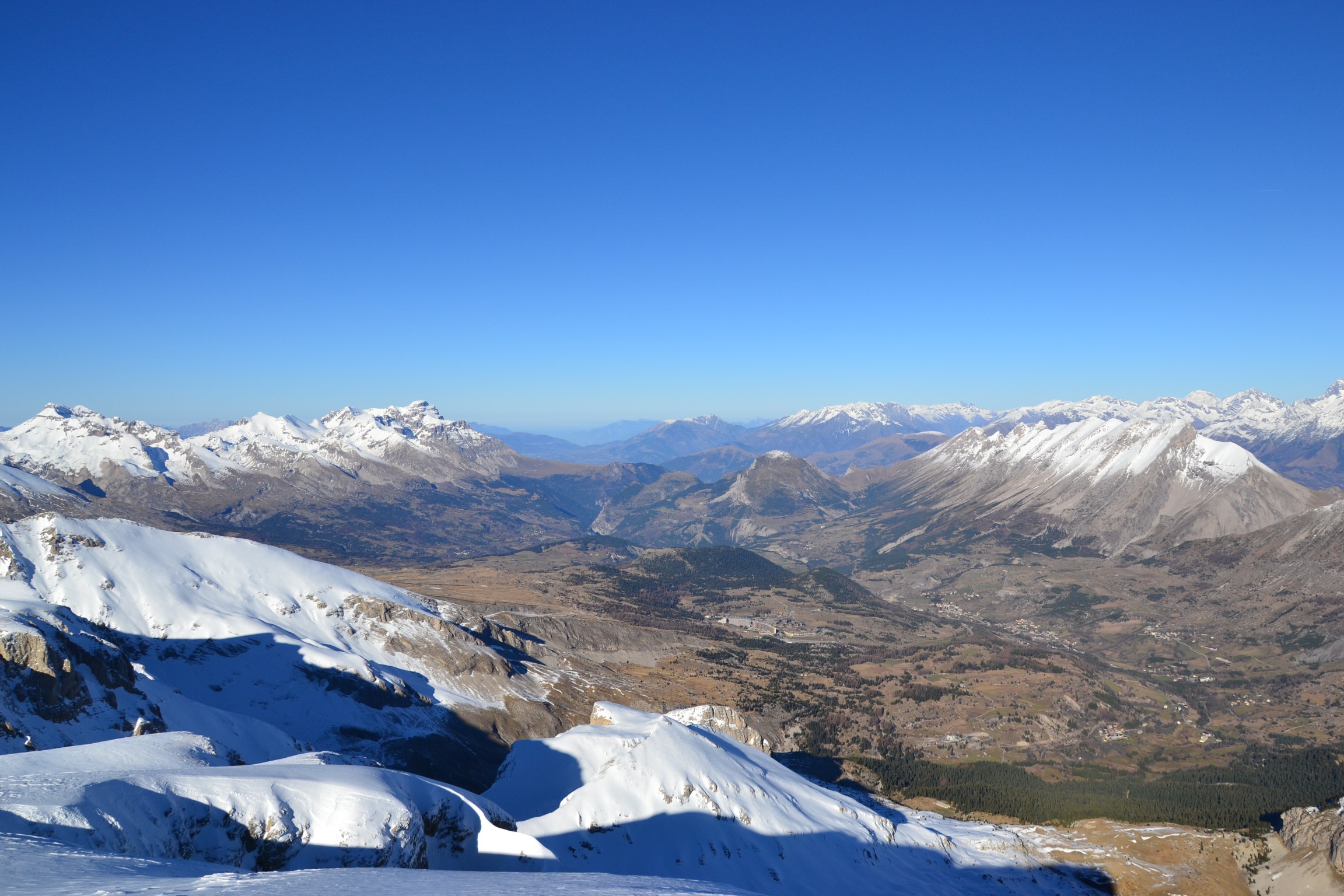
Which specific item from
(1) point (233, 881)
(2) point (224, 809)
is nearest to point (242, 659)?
(2) point (224, 809)

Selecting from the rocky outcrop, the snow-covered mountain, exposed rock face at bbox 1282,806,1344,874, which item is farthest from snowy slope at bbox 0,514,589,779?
exposed rock face at bbox 1282,806,1344,874

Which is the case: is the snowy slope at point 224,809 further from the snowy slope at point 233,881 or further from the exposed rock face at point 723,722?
the exposed rock face at point 723,722

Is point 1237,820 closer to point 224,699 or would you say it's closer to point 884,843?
point 884,843

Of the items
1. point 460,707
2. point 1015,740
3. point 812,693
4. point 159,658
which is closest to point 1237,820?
point 1015,740

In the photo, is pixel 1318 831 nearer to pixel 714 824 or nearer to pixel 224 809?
pixel 714 824

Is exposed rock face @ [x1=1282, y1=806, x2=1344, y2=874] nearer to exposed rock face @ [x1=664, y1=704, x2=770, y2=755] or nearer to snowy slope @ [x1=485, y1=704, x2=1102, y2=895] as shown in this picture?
snowy slope @ [x1=485, y1=704, x2=1102, y2=895]

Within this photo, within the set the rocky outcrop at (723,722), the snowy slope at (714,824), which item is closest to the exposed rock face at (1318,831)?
the snowy slope at (714,824)

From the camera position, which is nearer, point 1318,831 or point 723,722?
point 1318,831
